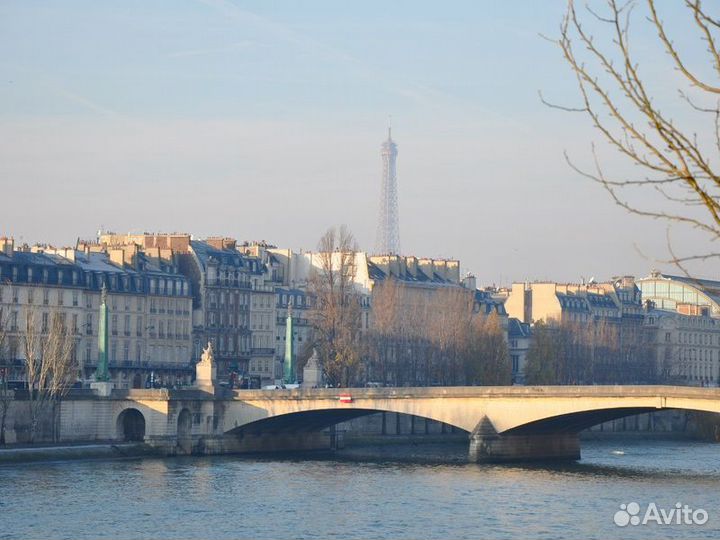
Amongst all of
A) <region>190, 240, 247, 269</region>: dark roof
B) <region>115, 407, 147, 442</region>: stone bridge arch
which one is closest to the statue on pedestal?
<region>115, 407, 147, 442</region>: stone bridge arch

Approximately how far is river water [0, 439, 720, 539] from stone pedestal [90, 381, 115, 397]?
21.0 feet

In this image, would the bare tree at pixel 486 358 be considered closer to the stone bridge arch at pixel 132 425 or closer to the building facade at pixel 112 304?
the building facade at pixel 112 304

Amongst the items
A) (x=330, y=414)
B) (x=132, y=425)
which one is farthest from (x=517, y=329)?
(x=132, y=425)

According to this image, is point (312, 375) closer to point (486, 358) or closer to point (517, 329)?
point (486, 358)

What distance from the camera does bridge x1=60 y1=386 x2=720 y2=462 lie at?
7706 centimetres

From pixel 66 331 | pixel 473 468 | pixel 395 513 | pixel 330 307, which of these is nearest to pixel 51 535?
pixel 395 513

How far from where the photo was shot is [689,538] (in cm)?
4722

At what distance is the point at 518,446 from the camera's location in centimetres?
8031

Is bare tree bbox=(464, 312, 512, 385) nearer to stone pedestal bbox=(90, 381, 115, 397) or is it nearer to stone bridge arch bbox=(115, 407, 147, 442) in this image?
stone bridge arch bbox=(115, 407, 147, 442)

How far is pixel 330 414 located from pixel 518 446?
10.1 meters

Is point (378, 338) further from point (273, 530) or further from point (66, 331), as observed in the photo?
point (273, 530)

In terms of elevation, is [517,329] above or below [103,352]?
above

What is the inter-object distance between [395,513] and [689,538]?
10.0 meters

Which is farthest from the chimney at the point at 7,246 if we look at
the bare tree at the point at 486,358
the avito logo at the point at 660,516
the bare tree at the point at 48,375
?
the avito logo at the point at 660,516
